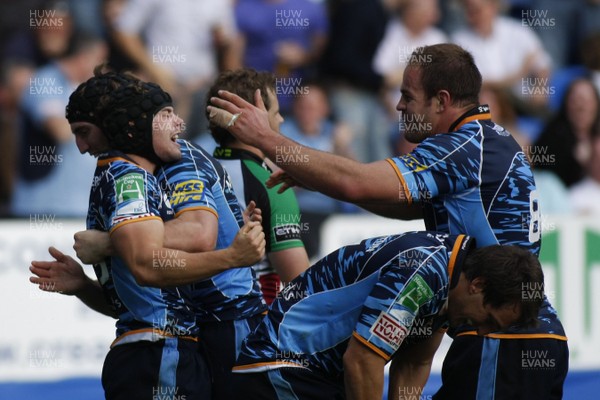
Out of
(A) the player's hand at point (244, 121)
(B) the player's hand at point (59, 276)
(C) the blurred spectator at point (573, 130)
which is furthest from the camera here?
(C) the blurred spectator at point (573, 130)

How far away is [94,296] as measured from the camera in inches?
162

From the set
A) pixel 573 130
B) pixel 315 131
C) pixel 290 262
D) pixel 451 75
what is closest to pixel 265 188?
pixel 290 262

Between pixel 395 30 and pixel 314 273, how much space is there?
6.09m

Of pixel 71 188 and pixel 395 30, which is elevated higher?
pixel 395 30

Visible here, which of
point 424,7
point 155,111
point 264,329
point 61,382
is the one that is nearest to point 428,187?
point 264,329

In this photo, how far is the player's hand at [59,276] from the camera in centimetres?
401

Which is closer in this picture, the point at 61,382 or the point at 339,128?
the point at 61,382

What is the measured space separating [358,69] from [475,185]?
5.30m

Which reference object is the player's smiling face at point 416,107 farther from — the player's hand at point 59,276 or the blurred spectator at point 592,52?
the blurred spectator at point 592,52

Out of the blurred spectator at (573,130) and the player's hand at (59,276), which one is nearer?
the player's hand at (59,276)

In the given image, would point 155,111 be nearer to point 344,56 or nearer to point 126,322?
point 126,322

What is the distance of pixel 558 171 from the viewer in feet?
32.0

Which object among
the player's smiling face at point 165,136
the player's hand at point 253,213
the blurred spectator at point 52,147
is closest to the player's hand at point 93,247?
the player's smiling face at point 165,136

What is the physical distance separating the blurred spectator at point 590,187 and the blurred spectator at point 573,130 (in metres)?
0.05
